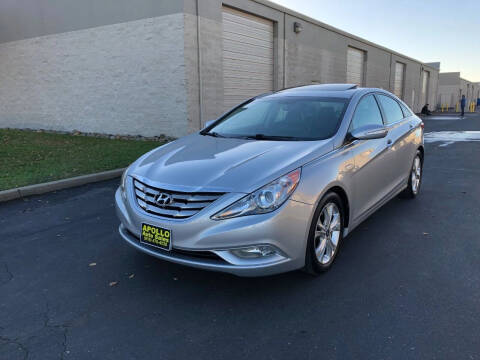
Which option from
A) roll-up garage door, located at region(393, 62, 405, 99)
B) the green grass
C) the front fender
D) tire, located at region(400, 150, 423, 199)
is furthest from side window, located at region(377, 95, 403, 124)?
roll-up garage door, located at region(393, 62, 405, 99)

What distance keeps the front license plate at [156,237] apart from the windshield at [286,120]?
1467 mm

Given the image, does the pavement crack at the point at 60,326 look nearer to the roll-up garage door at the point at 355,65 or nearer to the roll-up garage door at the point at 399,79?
the roll-up garage door at the point at 355,65

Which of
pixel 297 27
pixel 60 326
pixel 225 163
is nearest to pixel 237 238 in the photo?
pixel 225 163

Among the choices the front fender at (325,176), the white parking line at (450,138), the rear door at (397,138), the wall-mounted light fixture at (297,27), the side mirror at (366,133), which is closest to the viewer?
the front fender at (325,176)

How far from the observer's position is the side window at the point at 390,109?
491cm

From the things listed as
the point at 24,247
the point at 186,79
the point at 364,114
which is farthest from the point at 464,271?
the point at 186,79

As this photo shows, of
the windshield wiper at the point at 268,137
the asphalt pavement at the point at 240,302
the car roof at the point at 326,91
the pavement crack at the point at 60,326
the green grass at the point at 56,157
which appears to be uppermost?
the car roof at the point at 326,91

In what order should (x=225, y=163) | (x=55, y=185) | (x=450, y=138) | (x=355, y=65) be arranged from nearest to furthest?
1. (x=225, y=163)
2. (x=55, y=185)
3. (x=450, y=138)
4. (x=355, y=65)

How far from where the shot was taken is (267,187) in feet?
9.60

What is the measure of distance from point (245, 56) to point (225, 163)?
40.6 ft

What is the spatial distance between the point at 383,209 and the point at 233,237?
10.9 ft

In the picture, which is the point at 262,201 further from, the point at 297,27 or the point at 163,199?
the point at 297,27

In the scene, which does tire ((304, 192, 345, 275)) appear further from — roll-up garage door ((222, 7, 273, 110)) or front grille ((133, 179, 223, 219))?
roll-up garage door ((222, 7, 273, 110))

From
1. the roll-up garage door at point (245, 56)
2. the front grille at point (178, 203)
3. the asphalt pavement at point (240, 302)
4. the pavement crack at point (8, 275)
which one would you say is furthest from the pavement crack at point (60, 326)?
the roll-up garage door at point (245, 56)
